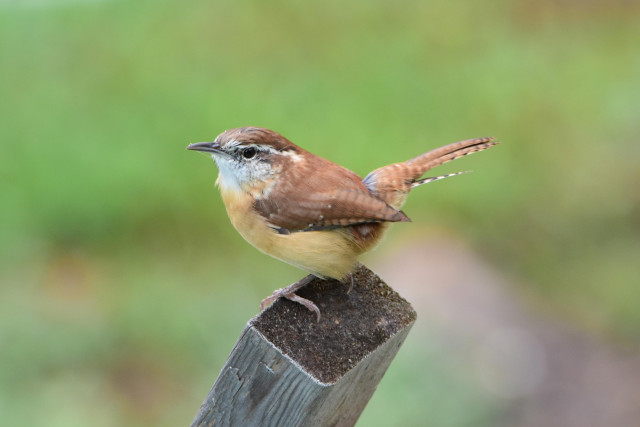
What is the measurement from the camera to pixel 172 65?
8.45 meters

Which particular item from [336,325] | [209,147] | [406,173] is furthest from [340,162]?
[336,325]

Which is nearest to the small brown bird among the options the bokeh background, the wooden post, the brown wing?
the brown wing

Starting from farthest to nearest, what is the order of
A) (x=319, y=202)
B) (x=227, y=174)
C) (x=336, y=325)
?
1. (x=227, y=174)
2. (x=319, y=202)
3. (x=336, y=325)

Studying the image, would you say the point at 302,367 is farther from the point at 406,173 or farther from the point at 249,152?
the point at 406,173

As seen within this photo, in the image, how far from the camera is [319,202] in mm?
3520

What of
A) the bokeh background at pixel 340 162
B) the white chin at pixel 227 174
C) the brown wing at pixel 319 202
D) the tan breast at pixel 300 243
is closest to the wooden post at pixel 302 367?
the tan breast at pixel 300 243

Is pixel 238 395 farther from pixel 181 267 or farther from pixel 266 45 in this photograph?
pixel 266 45

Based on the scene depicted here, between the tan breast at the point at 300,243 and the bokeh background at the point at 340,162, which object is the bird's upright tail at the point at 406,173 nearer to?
the tan breast at the point at 300,243

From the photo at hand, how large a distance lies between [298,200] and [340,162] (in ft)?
12.3

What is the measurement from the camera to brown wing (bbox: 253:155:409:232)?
349 cm

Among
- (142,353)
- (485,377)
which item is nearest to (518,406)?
(485,377)

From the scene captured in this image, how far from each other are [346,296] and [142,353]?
3.44m

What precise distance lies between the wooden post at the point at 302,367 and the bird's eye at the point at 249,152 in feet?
3.67

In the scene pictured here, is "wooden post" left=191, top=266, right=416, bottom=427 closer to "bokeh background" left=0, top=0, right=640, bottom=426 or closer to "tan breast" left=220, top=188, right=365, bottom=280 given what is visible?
"tan breast" left=220, top=188, right=365, bottom=280
